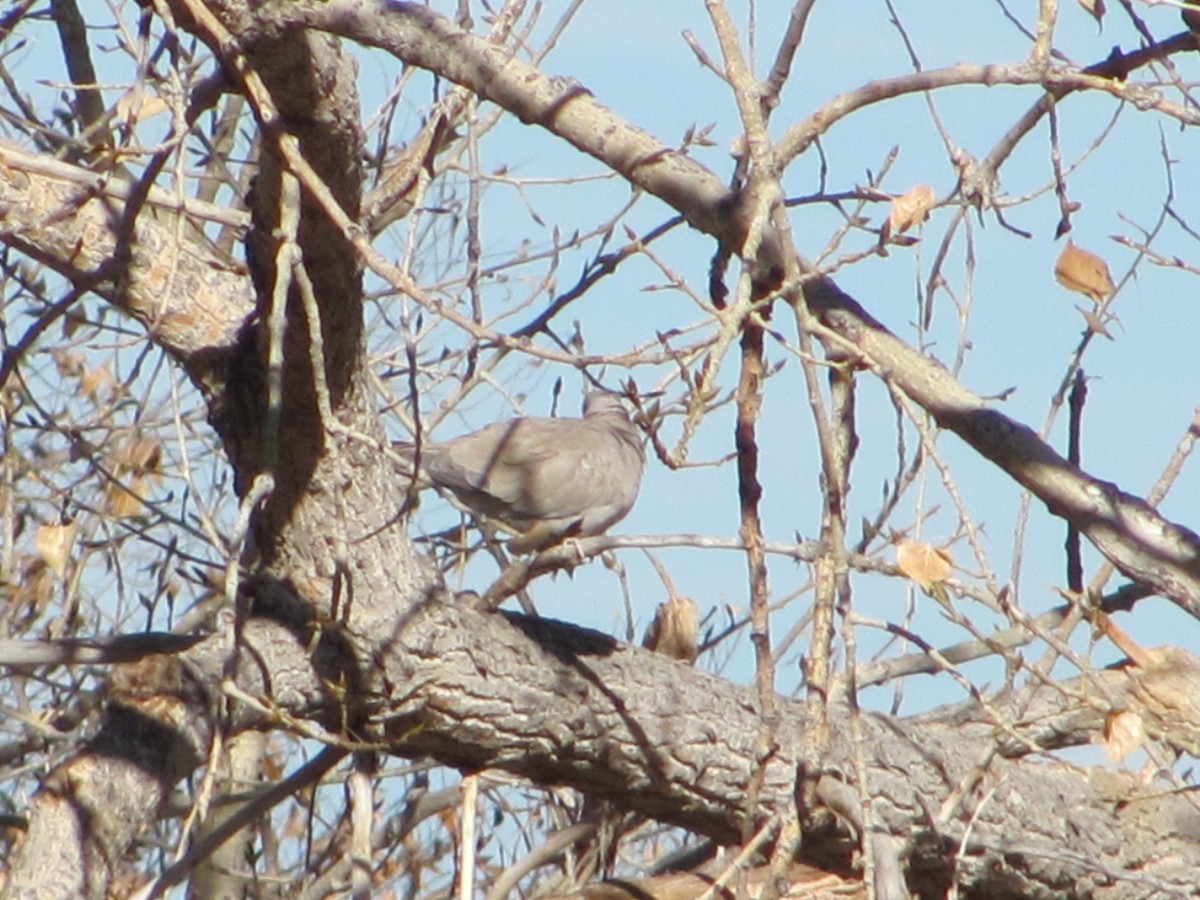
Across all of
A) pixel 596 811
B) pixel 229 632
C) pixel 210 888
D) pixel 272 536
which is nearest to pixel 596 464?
pixel 596 811

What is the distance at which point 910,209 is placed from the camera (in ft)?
8.15

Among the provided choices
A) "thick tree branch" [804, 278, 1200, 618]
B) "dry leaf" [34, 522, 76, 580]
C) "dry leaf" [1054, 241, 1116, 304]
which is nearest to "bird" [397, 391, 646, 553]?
"dry leaf" [34, 522, 76, 580]

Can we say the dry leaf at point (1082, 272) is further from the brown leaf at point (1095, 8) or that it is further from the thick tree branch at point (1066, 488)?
the thick tree branch at point (1066, 488)

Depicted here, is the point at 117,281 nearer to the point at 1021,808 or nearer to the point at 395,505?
the point at 395,505

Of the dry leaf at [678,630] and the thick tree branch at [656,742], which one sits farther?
the dry leaf at [678,630]

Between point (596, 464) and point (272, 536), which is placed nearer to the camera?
point (272, 536)

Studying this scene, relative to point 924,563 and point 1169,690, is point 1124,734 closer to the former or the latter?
point 924,563

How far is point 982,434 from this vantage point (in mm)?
2330

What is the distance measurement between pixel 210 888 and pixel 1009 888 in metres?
2.70

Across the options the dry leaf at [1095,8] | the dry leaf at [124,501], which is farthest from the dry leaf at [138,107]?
the dry leaf at [124,501]

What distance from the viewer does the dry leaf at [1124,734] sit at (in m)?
2.76

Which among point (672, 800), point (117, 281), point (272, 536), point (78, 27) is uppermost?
point (78, 27)

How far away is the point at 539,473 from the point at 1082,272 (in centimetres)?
264

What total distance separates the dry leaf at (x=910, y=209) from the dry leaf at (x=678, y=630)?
1.96m
